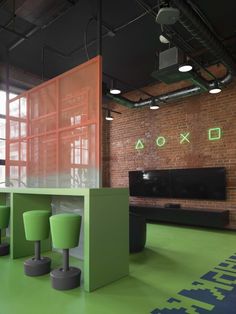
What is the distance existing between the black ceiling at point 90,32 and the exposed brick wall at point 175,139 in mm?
1149

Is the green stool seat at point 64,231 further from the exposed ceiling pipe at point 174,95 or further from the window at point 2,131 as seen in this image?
the window at point 2,131

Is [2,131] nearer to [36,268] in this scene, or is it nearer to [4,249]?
[4,249]

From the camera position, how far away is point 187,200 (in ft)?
21.9

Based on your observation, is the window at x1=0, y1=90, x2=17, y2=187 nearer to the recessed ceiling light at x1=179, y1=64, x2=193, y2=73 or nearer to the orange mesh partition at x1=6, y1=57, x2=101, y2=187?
the orange mesh partition at x1=6, y1=57, x2=101, y2=187

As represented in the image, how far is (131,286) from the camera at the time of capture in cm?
282

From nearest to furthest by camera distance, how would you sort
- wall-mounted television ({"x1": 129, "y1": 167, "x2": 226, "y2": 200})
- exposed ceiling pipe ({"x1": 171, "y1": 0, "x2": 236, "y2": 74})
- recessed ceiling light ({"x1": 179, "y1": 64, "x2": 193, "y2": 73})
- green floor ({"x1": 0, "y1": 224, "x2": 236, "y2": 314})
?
1. green floor ({"x1": 0, "y1": 224, "x2": 236, "y2": 314})
2. exposed ceiling pipe ({"x1": 171, "y1": 0, "x2": 236, "y2": 74})
3. recessed ceiling light ({"x1": 179, "y1": 64, "x2": 193, "y2": 73})
4. wall-mounted television ({"x1": 129, "y1": 167, "x2": 226, "y2": 200})

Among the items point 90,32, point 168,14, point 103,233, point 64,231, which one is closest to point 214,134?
point 90,32

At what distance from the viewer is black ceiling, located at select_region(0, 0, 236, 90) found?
13.5 ft

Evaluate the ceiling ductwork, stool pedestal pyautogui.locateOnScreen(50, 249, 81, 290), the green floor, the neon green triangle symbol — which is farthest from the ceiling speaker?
the neon green triangle symbol

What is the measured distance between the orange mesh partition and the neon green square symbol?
4.01 meters

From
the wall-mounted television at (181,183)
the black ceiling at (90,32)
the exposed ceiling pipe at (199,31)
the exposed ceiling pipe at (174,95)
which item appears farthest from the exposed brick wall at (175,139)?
the exposed ceiling pipe at (199,31)

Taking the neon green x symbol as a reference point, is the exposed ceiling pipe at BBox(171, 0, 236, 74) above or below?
above

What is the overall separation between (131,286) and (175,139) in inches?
193

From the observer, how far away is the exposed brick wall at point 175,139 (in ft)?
20.1
